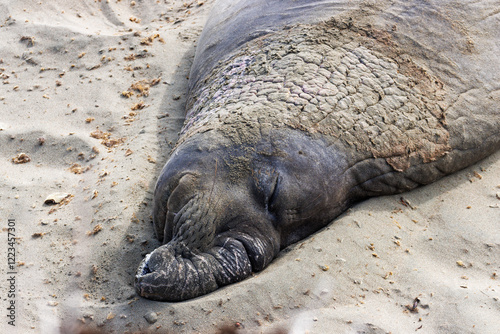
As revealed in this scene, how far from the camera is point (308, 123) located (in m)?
2.80

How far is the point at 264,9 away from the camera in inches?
149

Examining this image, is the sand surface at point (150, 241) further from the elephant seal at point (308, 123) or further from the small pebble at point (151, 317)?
the elephant seal at point (308, 123)

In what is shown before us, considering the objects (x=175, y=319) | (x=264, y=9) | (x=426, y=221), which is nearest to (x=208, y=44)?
(x=264, y=9)

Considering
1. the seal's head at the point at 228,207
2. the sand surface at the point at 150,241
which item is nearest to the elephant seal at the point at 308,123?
the seal's head at the point at 228,207

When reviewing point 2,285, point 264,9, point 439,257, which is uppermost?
point 264,9

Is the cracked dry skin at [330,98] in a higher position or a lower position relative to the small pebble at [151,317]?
higher

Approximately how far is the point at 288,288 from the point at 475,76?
1.88 metres

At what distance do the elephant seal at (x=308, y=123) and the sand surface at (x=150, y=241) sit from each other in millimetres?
130

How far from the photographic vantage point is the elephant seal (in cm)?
256

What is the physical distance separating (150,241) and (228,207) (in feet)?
1.68

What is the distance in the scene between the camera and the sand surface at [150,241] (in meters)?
2.35

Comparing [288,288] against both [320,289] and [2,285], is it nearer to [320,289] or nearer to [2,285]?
[320,289]

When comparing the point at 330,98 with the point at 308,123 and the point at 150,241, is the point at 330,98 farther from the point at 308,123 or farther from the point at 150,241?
the point at 150,241

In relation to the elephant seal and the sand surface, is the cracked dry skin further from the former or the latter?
the sand surface
